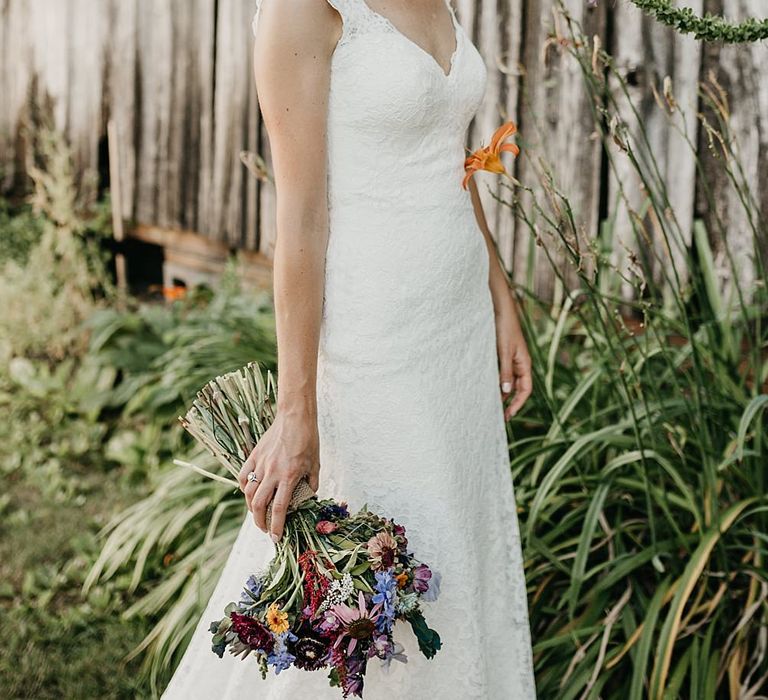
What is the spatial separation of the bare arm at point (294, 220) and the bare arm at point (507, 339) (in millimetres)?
626

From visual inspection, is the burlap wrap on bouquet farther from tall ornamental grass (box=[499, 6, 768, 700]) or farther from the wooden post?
the wooden post

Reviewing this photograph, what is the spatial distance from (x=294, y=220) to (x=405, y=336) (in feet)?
1.03

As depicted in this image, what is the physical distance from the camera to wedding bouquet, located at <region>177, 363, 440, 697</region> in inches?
66.6

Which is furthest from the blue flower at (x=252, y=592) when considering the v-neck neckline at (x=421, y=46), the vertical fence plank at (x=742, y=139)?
the vertical fence plank at (x=742, y=139)

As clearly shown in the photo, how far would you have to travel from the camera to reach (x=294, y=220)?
1793 millimetres

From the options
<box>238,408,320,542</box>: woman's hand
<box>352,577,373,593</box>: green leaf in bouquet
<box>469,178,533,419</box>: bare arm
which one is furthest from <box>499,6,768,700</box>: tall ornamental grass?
<box>352,577,373,593</box>: green leaf in bouquet

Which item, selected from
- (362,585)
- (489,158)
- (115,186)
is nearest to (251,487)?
(362,585)

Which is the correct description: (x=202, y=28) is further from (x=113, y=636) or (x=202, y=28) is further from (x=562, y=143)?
(x=113, y=636)

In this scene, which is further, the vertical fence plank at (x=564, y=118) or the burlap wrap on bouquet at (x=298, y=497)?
the vertical fence plank at (x=564, y=118)

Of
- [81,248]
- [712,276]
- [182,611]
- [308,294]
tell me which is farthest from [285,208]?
[81,248]

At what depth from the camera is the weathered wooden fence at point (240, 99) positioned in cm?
347

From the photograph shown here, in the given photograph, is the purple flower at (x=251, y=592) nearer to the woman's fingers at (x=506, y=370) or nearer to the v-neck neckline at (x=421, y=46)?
the woman's fingers at (x=506, y=370)

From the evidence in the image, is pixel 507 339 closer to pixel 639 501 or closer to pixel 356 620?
pixel 639 501

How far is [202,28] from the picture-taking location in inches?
225
